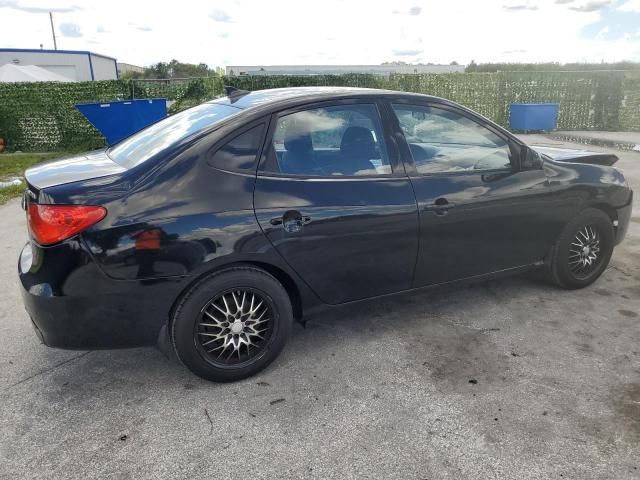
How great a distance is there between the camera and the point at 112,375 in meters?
3.19

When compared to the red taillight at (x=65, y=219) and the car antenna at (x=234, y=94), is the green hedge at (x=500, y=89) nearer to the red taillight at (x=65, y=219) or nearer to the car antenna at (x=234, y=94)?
the car antenna at (x=234, y=94)

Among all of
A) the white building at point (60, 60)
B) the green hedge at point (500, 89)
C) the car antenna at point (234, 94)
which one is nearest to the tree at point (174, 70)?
the white building at point (60, 60)

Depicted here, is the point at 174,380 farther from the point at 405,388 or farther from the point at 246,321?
the point at 405,388

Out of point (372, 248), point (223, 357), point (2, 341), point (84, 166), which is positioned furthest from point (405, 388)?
point (2, 341)

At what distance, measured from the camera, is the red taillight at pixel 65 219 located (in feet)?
8.59

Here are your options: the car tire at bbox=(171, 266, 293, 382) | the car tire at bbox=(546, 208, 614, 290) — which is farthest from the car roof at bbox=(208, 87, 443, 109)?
the car tire at bbox=(546, 208, 614, 290)

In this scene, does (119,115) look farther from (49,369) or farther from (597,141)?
(597,141)

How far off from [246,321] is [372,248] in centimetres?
89

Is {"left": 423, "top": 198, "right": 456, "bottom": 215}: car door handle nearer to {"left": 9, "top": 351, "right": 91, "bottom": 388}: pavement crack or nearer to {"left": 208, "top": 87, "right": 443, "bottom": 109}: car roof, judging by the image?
{"left": 208, "top": 87, "right": 443, "bottom": 109}: car roof

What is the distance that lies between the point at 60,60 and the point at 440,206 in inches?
1599

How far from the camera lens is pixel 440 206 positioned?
3414mm

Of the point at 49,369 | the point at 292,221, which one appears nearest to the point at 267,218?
the point at 292,221

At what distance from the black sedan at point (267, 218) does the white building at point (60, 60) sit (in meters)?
36.8

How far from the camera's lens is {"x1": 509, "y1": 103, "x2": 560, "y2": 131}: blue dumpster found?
16.8 m
